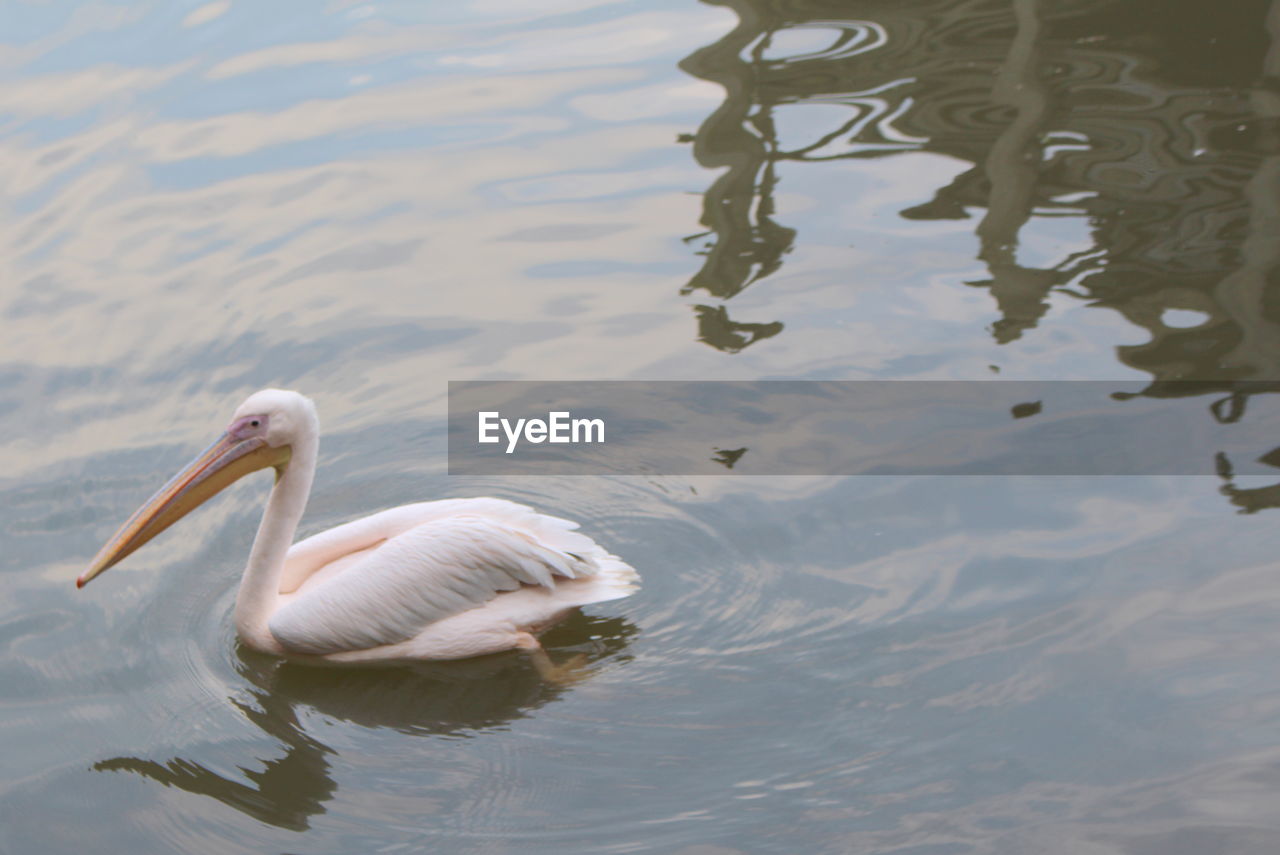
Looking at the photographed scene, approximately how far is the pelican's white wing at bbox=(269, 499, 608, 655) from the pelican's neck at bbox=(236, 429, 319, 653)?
57 mm

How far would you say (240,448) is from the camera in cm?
411

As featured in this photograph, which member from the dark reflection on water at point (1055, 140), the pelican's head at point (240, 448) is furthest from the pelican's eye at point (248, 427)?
the dark reflection on water at point (1055, 140)

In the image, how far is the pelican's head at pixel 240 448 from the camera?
409 centimetres

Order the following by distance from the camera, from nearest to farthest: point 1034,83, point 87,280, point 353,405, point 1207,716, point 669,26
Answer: point 1207,716 → point 353,405 → point 87,280 → point 1034,83 → point 669,26

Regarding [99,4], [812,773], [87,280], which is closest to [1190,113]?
[812,773]

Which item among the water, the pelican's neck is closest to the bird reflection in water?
the water

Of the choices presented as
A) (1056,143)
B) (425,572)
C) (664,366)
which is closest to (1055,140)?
(1056,143)

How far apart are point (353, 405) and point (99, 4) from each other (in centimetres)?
537

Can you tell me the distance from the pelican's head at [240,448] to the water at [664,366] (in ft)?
1.28

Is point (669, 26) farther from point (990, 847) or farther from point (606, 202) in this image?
point (990, 847)

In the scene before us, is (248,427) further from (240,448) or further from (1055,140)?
(1055,140)

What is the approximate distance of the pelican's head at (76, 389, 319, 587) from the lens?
409cm

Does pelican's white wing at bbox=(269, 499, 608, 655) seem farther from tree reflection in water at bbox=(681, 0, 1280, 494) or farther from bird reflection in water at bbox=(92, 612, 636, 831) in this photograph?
tree reflection in water at bbox=(681, 0, 1280, 494)

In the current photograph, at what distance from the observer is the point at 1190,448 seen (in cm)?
471
